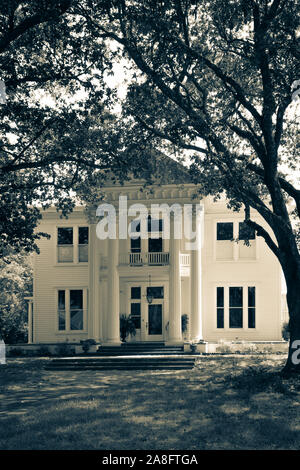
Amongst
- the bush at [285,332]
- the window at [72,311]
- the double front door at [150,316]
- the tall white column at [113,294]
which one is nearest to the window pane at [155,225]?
the tall white column at [113,294]

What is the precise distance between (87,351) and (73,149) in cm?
1134

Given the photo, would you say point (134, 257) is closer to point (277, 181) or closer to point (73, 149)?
point (73, 149)

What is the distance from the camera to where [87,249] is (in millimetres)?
32094

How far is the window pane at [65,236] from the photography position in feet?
106

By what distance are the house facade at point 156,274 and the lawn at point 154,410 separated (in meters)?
8.71

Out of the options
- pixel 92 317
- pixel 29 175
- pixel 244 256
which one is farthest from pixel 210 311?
pixel 29 175

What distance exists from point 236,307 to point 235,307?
5 centimetres

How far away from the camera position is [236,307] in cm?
3153

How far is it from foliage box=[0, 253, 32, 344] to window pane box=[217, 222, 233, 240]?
13.3 m

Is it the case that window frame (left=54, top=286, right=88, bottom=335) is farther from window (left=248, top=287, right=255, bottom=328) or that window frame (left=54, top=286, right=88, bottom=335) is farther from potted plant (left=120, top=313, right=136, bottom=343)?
window (left=248, top=287, right=255, bottom=328)

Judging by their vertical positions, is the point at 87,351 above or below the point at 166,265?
below

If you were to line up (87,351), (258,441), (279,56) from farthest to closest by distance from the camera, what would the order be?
1. (87,351)
2. (279,56)
3. (258,441)

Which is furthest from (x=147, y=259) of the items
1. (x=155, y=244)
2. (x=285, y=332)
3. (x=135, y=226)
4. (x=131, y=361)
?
(x=285, y=332)

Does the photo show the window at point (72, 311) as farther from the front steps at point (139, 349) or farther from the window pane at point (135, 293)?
the front steps at point (139, 349)
